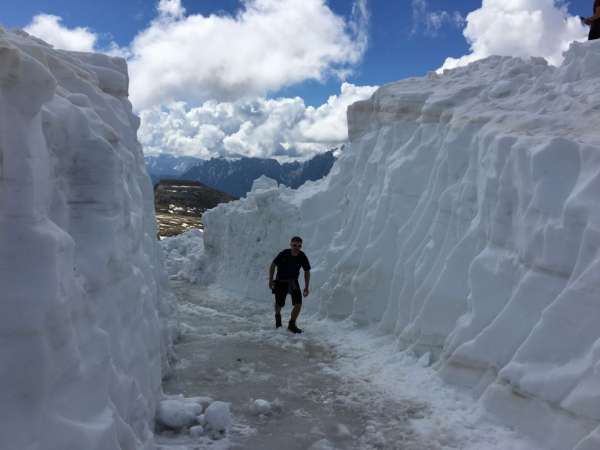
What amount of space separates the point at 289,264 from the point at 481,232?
3710mm

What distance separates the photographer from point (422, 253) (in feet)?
28.2

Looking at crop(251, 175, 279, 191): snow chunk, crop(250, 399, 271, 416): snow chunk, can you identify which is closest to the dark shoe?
crop(250, 399, 271, 416): snow chunk

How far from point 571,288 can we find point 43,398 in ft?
15.3

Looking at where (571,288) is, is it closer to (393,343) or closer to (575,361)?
(575,361)

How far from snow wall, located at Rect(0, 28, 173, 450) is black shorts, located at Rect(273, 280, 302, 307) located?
4.36 m

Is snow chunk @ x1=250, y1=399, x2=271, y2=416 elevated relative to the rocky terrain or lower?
lower

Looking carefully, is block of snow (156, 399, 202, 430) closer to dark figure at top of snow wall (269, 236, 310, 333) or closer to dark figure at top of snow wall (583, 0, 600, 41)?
dark figure at top of snow wall (269, 236, 310, 333)

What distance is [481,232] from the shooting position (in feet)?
24.5

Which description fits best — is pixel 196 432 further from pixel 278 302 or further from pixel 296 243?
pixel 296 243

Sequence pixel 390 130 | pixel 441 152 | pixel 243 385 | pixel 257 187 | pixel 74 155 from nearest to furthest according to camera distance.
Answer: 1. pixel 74 155
2. pixel 243 385
3. pixel 441 152
4. pixel 390 130
5. pixel 257 187

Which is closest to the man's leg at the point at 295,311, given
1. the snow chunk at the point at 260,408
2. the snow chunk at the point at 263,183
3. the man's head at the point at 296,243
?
the man's head at the point at 296,243

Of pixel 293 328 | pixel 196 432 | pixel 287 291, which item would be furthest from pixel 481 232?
pixel 196 432

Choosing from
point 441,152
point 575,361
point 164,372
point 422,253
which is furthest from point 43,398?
point 441,152

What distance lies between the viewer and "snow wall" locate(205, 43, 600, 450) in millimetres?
5430
